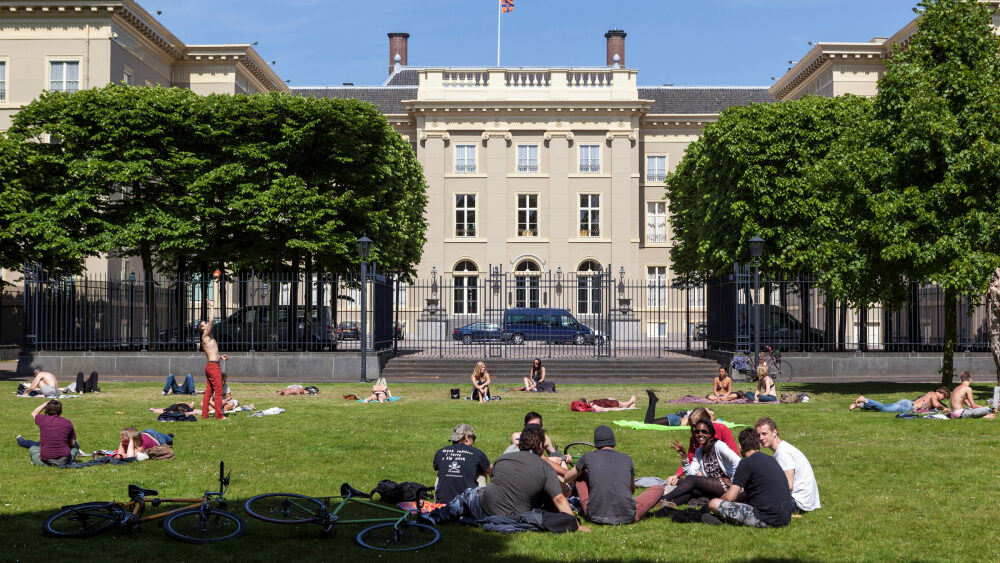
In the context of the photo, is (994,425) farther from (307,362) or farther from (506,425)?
(307,362)

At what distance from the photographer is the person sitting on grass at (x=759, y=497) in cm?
909

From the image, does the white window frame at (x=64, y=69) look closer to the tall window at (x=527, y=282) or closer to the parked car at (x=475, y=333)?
the parked car at (x=475, y=333)

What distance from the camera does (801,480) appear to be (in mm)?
9711

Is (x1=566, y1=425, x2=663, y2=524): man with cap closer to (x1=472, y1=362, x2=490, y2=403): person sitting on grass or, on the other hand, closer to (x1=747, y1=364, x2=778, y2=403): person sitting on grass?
(x1=472, y1=362, x2=490, y2=403): person sitting on grass

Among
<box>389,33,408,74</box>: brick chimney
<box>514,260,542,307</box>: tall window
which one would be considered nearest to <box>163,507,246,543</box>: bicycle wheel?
<box>514,260,542,307</box>: tall window

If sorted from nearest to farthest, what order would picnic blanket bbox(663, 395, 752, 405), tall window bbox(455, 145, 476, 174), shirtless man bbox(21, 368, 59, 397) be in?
shirtless man bbox(21, 368, 59, 397) → picnic blanket bbox(663, 395, 752, 405) → tall window bbox(455, 145, 476, 174)

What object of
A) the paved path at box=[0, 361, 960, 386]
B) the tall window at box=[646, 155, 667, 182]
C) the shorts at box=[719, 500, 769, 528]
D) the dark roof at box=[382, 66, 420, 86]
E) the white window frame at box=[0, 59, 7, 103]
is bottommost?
the paved path at box=[0, 361, 960, 386]

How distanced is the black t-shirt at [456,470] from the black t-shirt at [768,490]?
8.85ft

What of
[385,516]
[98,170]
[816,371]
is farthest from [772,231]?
[385,516]

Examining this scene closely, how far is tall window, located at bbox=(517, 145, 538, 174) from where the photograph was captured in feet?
204

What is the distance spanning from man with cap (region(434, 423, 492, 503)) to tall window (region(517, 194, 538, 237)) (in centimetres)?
5284

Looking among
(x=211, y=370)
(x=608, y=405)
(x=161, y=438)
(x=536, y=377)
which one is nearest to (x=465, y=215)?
(x=536, y=377)

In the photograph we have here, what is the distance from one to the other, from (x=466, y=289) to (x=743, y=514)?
50166 millimetres

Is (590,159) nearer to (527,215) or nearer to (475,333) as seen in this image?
(527,215)
